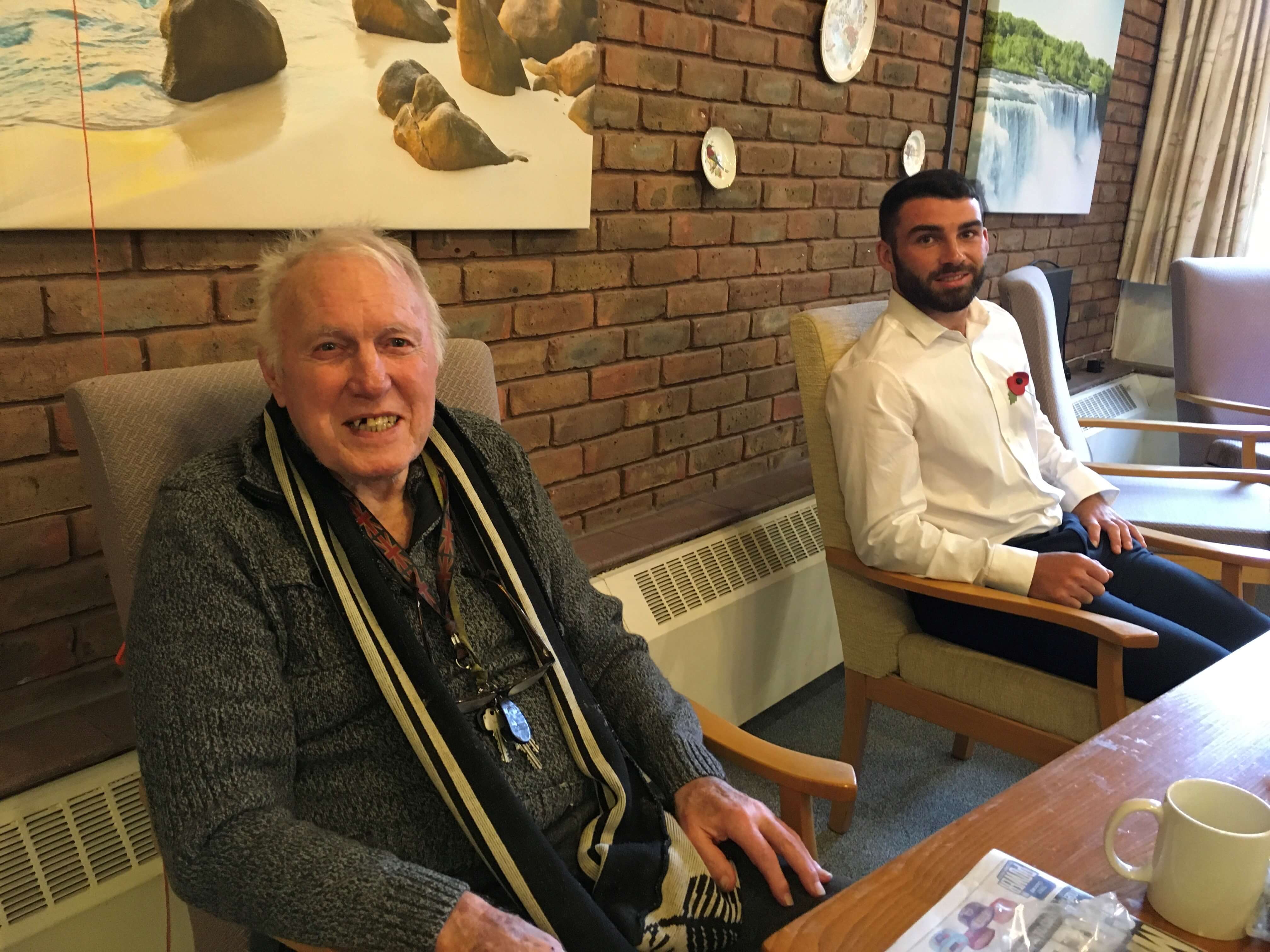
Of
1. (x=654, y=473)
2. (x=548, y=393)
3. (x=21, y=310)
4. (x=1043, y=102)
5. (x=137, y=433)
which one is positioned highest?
(x=1043, y=102)

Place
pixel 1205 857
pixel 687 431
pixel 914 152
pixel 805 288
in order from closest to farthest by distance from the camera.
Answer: pixel 1205 857, pixel 687 431, pixel 805 288, pixel 914 152

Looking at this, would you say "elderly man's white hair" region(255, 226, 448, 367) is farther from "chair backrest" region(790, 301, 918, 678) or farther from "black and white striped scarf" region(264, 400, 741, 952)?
"chair backrest" region(790, 301, 918, 678)

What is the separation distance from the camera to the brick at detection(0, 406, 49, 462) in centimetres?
123

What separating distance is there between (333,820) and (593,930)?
0.30 meters

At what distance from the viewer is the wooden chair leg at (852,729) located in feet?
6.27

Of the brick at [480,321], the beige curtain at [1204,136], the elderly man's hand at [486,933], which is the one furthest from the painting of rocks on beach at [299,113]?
the beige curtain at [1204,136]

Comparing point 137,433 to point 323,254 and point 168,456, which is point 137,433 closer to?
point 168,456

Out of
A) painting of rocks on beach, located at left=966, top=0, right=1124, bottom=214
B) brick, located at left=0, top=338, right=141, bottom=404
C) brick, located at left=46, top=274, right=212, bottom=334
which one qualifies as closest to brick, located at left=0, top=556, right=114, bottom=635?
brick, located at left=0, top=338, right=141, bottom=404

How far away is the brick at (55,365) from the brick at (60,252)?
3.7 inches

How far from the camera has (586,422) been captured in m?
2.00

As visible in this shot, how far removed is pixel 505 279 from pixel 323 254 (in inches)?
27.3

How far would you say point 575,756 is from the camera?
116cm

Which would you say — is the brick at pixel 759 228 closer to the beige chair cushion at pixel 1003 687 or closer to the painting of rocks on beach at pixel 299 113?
the painting of rocks on beach at pixel 299 113

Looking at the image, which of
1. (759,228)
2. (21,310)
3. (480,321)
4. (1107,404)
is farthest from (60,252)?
(1107,404)
